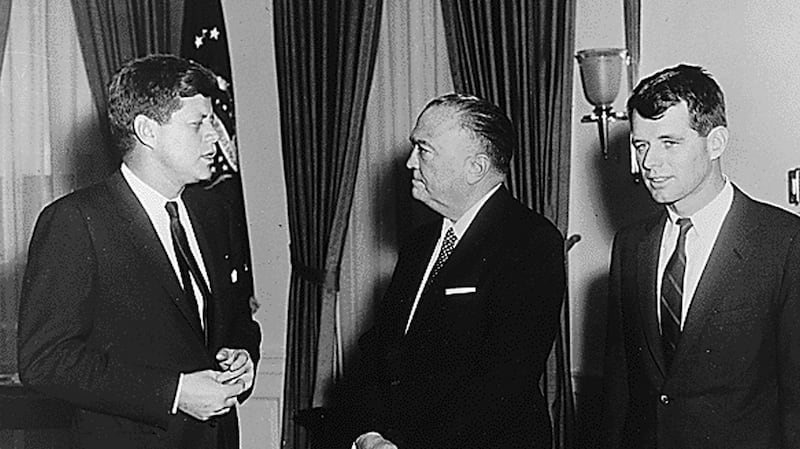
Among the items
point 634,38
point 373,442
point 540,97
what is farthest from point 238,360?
point 634,38

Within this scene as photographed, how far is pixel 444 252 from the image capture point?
3.75 metres

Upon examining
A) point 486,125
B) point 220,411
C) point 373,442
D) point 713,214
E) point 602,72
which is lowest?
point 373,442

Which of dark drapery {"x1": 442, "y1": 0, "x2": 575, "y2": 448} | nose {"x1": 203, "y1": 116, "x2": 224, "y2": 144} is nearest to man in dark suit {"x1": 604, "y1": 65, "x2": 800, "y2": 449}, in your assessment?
nose {"x1": 203, "y1": 116, "x2": 224, "y2": 144}

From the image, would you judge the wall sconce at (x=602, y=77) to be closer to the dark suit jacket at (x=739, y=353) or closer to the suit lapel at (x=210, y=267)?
the dark suit jacket at (x=739, y=353)

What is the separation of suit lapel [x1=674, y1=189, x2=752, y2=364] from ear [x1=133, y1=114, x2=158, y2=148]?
1.59 m

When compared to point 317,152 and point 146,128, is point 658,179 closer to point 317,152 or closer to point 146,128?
point 146,128

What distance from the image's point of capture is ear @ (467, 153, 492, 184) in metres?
3.68


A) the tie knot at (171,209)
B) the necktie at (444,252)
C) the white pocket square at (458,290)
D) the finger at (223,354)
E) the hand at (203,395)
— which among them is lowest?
the hand at (203,395)

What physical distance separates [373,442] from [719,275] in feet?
3.92

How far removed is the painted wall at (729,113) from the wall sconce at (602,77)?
0.22 metres

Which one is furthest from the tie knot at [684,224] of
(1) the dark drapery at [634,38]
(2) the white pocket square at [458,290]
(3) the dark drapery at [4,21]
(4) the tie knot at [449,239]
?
(3) the dark drapery at [4,21]

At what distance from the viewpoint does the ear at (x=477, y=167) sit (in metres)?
3.68

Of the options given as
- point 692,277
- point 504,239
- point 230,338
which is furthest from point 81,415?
point 692,277

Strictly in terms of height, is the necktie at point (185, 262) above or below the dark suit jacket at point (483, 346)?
above
